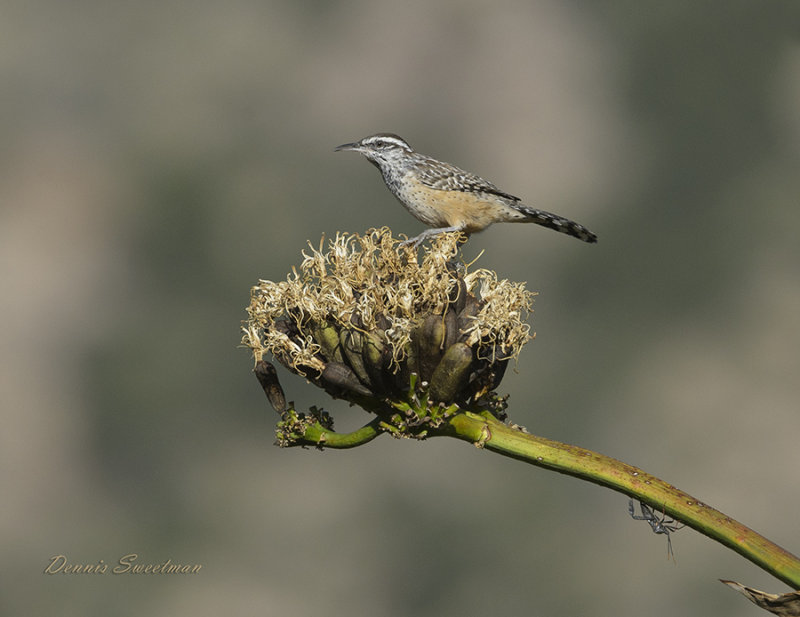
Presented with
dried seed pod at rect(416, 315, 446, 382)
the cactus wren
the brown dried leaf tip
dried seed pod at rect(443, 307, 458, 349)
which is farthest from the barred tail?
dried seed pod at rect(416, 315, 446, 382)

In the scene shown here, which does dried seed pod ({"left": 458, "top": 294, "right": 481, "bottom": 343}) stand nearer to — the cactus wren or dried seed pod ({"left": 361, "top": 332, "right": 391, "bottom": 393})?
dried seed pod ({"left": 361, "top": 332, "right": 391, "bottom": 393})

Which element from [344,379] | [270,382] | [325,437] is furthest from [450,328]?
[270,382]

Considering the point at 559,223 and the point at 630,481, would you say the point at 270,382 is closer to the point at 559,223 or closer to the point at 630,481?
the point at 630,481

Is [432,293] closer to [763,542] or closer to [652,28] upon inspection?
[763,542]
